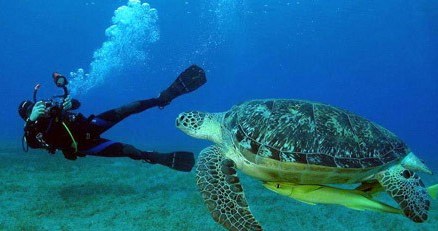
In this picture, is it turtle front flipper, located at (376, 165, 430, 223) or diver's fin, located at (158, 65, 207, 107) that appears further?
diver's fin, located at (158, 65, 207, 107)

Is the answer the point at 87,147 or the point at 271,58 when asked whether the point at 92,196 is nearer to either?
the point at 87,147

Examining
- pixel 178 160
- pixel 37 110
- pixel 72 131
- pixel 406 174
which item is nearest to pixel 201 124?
pixel 178 160

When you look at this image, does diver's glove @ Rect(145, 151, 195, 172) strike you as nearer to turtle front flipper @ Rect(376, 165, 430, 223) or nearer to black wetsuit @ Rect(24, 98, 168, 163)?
black wetsuit @ Rect(24, 98, 168, 163)

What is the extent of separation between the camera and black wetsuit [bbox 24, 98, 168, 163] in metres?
5.23

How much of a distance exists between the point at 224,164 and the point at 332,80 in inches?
5227

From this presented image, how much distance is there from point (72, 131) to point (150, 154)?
1.37 m

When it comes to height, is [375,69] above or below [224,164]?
below

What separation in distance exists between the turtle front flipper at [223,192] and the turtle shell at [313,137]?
0.36m

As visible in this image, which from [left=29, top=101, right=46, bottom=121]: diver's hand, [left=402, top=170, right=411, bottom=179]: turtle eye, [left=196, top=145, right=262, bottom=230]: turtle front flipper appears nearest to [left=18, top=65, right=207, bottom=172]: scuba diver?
[left=29, top=101, right=46, bottom=121]: diver's hand

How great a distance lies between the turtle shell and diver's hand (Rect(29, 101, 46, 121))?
115 inches

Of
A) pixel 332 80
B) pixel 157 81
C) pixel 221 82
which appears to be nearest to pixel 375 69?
pixel 332 80

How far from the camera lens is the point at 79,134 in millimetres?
5723

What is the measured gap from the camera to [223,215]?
3.59m

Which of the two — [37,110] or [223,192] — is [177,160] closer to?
[223,192]
